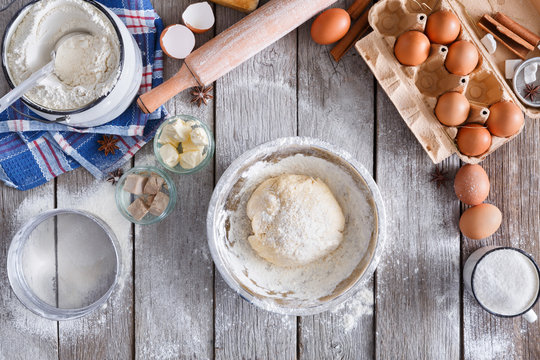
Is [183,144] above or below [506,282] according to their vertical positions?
above

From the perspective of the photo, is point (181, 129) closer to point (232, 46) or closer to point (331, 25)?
point (232, 46)

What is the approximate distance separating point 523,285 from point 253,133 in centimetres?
79

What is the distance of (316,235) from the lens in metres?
1.09

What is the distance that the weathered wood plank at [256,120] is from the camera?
1.24 metres

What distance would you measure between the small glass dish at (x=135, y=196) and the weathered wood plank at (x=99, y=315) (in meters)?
0.05

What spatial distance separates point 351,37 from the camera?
1.21 m

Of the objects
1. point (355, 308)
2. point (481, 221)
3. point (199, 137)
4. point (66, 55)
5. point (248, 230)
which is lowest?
point (355, 308)

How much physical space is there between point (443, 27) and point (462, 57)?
87 mm

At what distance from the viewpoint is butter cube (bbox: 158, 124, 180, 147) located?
117 centimetres

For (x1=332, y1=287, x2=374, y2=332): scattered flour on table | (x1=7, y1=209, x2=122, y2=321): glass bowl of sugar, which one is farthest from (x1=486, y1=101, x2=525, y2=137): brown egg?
(x1=7, y1=209, x2=122, y2=321): glass bowl of sugar

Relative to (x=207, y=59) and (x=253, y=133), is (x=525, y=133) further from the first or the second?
(x=207, y=59)

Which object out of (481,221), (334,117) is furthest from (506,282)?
(334,117)

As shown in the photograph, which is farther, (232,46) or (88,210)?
(88,210)

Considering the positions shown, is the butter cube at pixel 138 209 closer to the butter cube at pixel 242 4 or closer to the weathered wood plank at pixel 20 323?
the weathered wood plank at pixel 20 323
